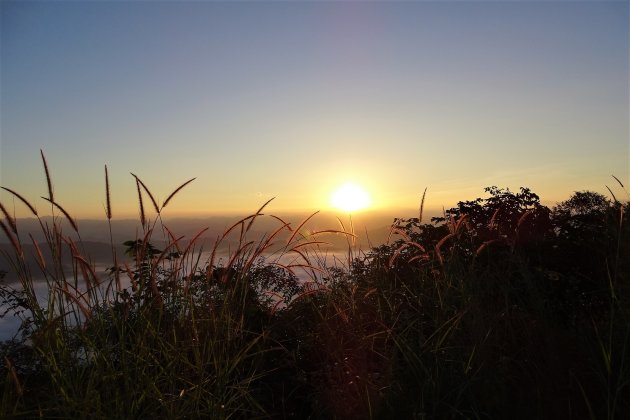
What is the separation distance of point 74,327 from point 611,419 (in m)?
3.23

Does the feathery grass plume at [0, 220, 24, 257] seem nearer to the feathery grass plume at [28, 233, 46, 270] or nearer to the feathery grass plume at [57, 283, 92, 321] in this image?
the feathery grass plume at [28, 233, 46, 270]

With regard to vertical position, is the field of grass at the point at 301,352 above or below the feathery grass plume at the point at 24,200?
below

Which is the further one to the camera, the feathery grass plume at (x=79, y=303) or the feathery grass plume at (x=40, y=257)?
the feathery grass plume at (x=40, y=257)

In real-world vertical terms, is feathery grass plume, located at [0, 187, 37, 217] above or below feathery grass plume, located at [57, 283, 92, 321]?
above

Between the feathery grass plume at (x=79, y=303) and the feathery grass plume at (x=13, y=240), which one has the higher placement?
the feathery grass plume at (x=13, y=240)

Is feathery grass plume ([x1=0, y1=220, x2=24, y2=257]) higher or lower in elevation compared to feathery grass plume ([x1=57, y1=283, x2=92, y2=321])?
higher

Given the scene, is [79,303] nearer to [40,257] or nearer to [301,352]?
[40,257]

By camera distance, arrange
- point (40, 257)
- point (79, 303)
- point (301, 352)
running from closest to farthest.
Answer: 1. point (79, 303)
2. point (40, 257)
3. point (301, 352)

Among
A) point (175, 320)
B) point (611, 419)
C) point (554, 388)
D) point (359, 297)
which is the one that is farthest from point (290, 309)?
point (611, 419)

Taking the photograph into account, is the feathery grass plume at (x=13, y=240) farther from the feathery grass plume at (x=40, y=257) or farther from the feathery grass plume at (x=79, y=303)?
the feathery grass plume at (x=79, y=303)

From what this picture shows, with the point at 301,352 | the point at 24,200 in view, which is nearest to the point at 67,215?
the point at 24,200

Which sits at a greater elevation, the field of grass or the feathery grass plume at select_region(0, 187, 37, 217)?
the feathery grass plume at select_region(0, 187, 37, 217)

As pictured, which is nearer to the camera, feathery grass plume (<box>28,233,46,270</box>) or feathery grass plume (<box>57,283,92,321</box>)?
feathery grass plume (<box>57,283,92,321</box>)

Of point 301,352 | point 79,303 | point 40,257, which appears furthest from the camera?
point 301,352
